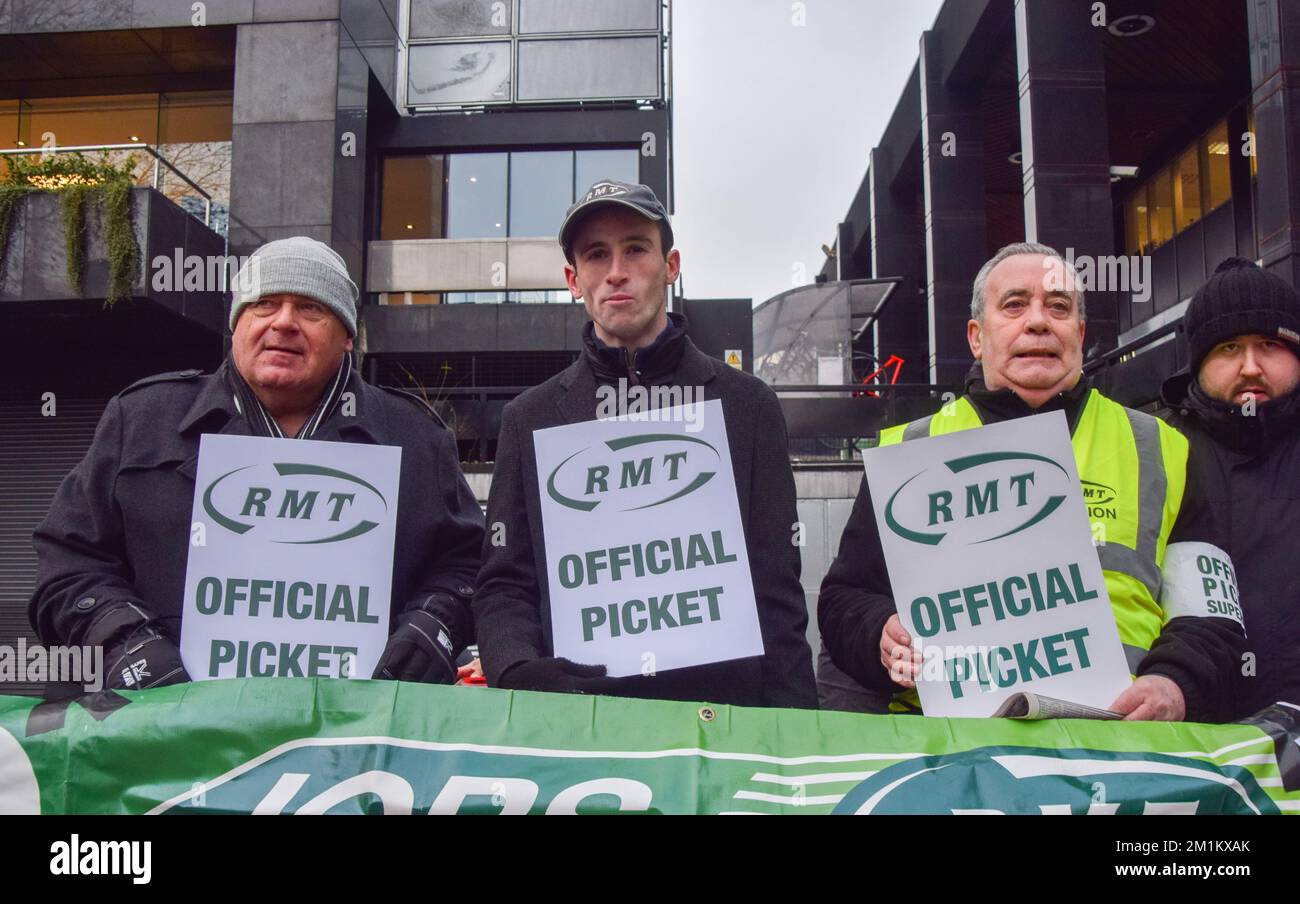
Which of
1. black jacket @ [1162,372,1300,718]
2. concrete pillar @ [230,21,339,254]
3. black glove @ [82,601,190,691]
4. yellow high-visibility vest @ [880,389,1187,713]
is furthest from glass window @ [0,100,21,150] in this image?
black jacket @ [1162,372,1300,718]

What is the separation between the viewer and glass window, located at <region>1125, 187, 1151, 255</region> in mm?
22328

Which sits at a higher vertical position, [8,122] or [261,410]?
[8,122]

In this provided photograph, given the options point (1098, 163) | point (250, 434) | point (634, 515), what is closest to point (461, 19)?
point (1098, 163)

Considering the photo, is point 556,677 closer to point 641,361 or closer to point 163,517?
point 641,361

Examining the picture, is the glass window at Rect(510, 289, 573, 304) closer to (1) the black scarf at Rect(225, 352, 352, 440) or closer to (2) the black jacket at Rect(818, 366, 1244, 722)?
(1) the black scarf at Rect(225, 352, 352, 440)

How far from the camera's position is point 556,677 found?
221 cm

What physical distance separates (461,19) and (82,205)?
937 centimetres

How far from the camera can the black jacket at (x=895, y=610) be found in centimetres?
219

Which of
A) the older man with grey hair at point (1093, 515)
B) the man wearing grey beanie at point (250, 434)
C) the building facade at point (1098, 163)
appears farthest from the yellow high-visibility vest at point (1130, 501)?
the building facade at point (1098, 163)

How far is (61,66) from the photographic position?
54.3ft

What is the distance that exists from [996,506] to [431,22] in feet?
64.6

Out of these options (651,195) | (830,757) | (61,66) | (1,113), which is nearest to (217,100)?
(61,66)

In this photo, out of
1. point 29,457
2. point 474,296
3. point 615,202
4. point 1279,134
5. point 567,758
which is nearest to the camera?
point 567,758

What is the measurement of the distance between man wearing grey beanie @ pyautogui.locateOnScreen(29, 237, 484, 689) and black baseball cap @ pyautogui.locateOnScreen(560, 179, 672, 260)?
636mm
